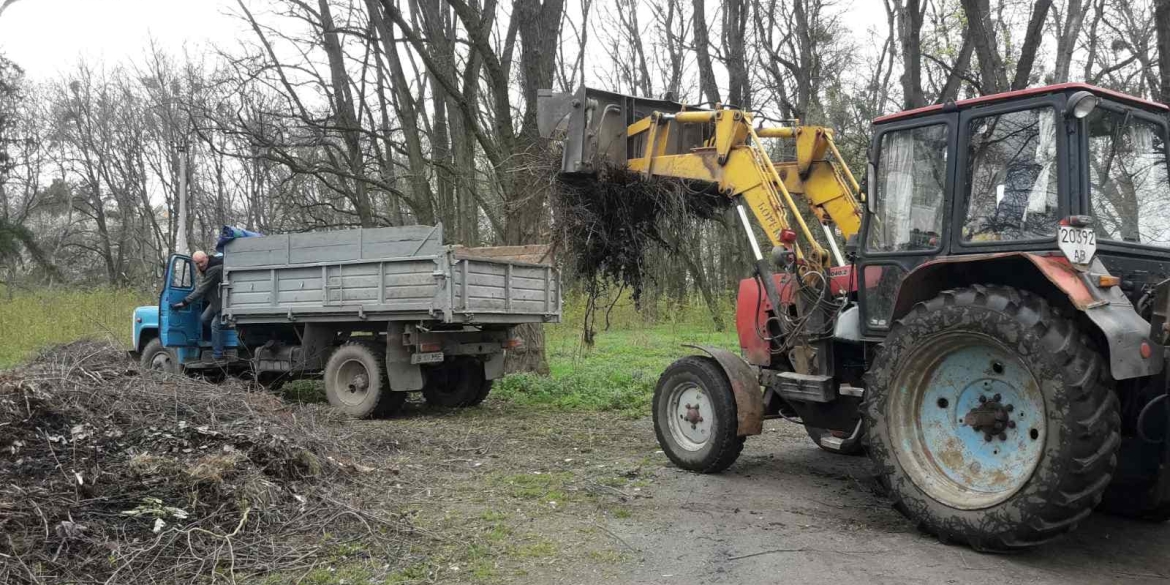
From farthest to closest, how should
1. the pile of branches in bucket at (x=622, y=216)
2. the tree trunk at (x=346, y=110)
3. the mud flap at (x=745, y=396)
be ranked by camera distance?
the tree trunk at (x=346, y=110) → the pile of branches in bucket at (x=622, y=216) → the mud flap at (x=745, y=396)

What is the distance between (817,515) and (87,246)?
41.8m

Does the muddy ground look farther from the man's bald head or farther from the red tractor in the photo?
the man's bald head

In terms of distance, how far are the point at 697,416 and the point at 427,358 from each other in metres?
3.85

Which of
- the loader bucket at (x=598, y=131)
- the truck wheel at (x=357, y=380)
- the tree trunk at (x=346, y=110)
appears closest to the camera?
the loader bucket at (x=598, y=131)

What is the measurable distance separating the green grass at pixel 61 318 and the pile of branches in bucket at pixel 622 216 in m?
13.3

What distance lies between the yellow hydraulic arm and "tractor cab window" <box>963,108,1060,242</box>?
1.43m

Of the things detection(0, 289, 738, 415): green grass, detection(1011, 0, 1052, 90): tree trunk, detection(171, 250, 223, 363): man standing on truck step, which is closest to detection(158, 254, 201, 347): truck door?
detection(171, 250, 223, 363): man standing on truck step

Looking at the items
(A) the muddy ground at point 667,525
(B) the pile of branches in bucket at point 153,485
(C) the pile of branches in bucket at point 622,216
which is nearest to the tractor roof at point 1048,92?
(C) the pile of branches in bucket at point 622,216

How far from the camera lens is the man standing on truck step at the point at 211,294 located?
38.5ft

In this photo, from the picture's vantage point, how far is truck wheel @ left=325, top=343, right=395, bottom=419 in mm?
→ 9992

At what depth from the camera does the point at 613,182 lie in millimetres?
7668

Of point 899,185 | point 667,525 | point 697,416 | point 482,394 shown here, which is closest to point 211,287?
point 482,394

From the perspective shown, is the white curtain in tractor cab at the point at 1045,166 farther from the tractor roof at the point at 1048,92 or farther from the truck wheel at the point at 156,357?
the truck wheel at the point at 156,357

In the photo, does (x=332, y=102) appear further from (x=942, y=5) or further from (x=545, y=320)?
(x=942, y=5)
